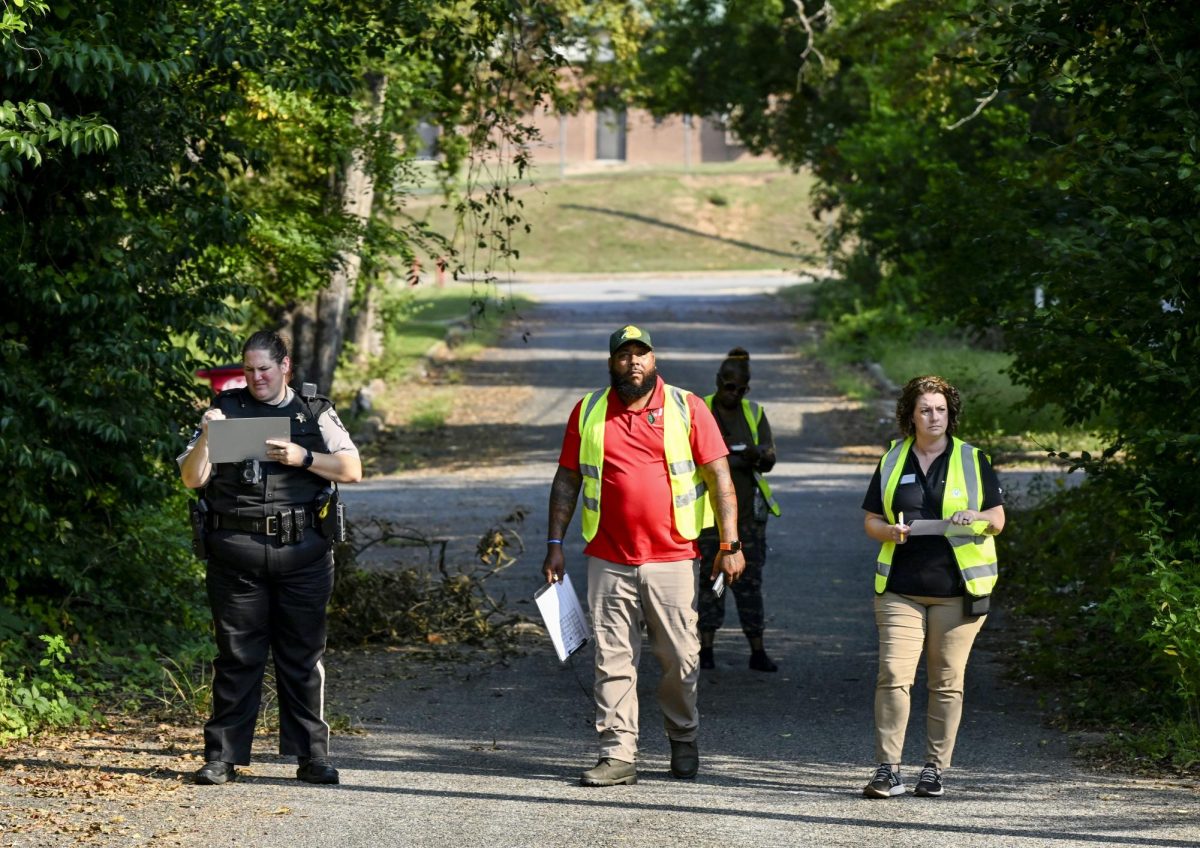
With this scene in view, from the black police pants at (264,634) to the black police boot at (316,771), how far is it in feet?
0.10

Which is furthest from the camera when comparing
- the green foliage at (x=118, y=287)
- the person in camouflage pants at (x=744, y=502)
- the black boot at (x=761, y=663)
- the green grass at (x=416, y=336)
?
the green grass at (x=416, y=336)

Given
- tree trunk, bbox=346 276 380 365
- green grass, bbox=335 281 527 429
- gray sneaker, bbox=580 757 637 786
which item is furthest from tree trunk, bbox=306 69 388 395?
gray sneaker, bbox=580 757 637 786

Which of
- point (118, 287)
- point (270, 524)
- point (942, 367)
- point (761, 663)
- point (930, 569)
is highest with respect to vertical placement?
point (118, 287)

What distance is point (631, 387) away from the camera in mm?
7312

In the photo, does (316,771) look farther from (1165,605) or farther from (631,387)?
(1165,605)

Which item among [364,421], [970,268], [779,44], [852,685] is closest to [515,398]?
[364,421]

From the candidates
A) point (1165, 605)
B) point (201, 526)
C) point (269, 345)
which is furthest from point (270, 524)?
point (1165, 605)

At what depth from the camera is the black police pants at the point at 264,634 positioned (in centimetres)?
723

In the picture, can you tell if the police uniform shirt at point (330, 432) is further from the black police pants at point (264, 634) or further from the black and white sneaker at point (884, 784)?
the black and white sneaker at point (884, 784)

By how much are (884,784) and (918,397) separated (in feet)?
5.13

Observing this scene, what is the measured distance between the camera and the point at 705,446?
7453 millimetres

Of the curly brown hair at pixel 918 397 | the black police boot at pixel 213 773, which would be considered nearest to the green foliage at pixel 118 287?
the black police boot at pixel 213 773

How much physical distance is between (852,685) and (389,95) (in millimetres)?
8538

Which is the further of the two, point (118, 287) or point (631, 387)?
point (118, 287)
